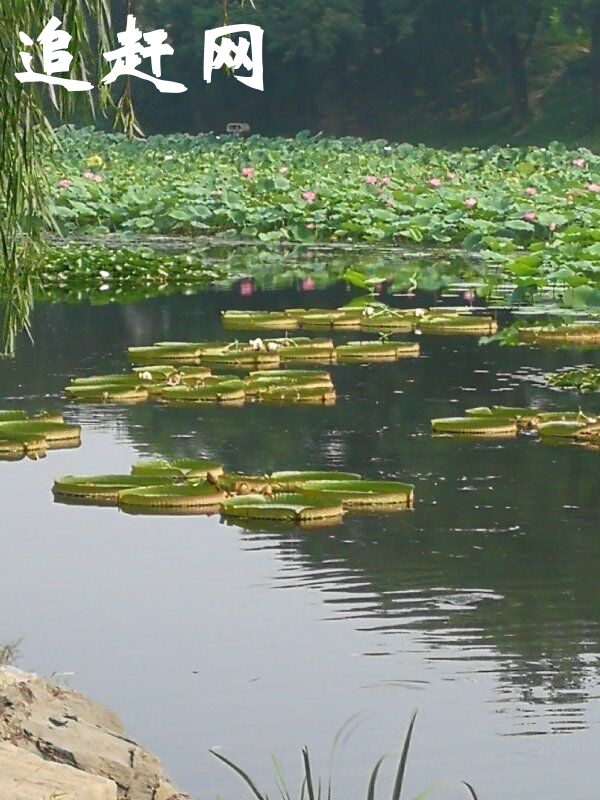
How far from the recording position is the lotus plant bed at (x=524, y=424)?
907cm

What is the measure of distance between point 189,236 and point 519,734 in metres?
18.9

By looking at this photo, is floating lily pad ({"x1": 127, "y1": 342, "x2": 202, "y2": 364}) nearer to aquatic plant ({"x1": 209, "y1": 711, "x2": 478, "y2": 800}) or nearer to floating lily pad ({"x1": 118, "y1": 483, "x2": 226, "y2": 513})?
floating lily pad ({"x1": 118, "y1": 483, "x2": 226, "y2": 513})

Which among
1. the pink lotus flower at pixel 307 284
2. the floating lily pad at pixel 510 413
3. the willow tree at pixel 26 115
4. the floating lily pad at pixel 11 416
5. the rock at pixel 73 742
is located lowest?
the pink lotus flower at pixel 307 284

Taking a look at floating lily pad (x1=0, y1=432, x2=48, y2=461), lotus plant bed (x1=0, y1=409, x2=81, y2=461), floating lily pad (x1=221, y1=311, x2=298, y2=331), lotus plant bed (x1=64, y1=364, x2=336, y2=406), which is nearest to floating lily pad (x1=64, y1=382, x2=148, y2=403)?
lotus plant bed (x1=64, y1=364, x2=336, y2=406)

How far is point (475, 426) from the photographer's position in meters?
9.25

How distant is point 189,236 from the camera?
23547mm

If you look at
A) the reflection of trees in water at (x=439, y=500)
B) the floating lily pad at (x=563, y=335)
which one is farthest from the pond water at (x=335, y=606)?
the floating lily pad at (x=563, y=335)

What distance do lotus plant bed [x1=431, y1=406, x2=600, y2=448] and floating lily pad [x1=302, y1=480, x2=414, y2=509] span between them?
4.89 feet

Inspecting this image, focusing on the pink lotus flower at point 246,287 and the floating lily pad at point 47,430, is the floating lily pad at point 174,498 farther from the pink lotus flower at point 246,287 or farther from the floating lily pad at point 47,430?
the pink lotus flower at point 246,287

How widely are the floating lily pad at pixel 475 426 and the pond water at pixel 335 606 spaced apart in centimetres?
11

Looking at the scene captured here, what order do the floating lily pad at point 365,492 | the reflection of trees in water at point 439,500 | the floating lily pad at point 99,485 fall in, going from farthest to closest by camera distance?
1. the floating lily pad at point 99,485
2. the floating lily pad at point 365,492
3. the reflection of trees in water at point 439,500

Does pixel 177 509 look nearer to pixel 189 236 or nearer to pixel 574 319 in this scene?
pixel 574 319

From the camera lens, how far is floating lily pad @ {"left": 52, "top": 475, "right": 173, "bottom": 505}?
26.0 feet

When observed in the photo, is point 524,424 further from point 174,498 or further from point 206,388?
point 174,498
